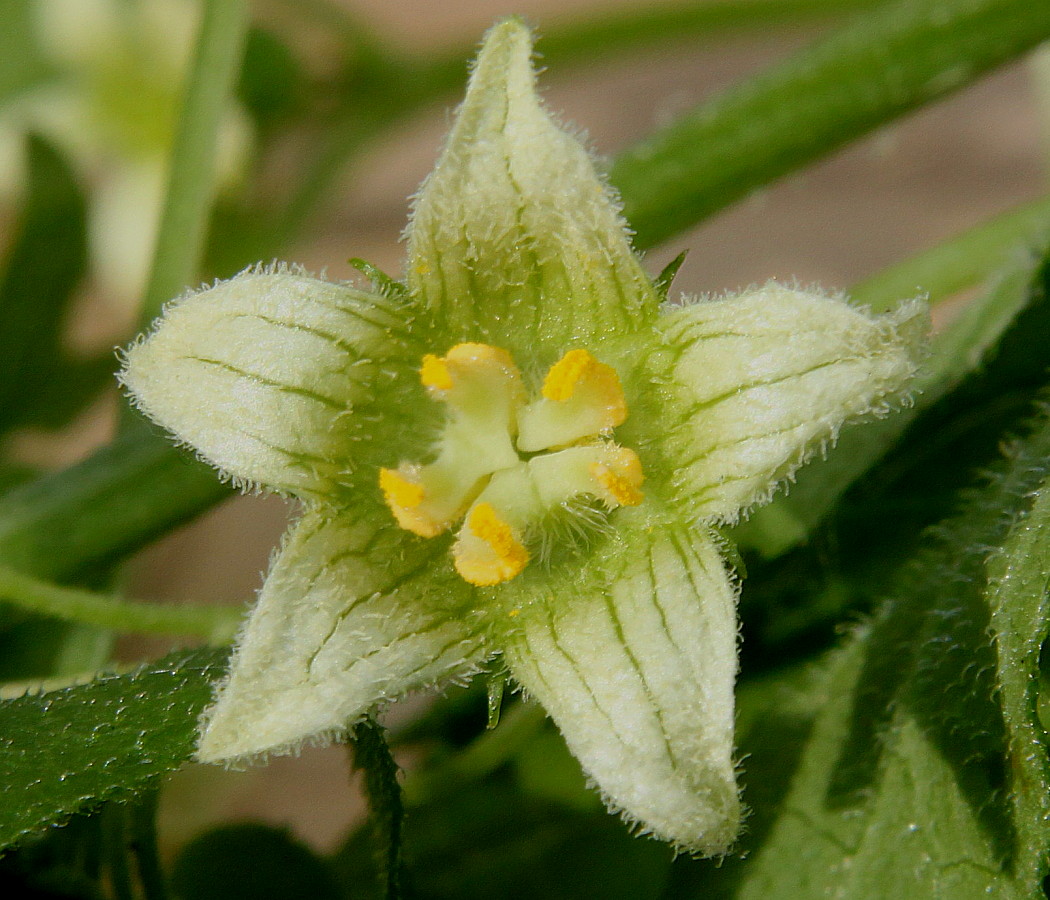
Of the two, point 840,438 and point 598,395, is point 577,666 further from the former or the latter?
point 840,438

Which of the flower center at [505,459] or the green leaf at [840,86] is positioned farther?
the green leaf at [840,86]

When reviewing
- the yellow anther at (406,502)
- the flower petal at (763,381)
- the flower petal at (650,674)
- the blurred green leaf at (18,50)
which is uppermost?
the blurred green leaf at (18,50)

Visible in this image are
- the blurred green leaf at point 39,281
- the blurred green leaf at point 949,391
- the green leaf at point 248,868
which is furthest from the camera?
the blurred green leaf at point 39,281

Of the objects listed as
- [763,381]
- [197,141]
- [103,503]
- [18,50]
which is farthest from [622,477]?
[18,50]

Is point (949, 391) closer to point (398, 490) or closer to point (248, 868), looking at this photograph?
point (398, 490)

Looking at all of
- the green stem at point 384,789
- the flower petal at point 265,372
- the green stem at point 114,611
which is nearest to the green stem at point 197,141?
the green stem at point 114,611

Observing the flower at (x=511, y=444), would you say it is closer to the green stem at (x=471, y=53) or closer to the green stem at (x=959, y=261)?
the green stem at (x=959, y=261)

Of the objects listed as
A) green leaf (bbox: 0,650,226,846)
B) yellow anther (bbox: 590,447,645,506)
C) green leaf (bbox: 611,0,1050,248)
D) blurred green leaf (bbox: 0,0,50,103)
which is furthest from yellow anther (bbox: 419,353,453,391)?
blurred green leaf (bbox: 0,0,50,103)

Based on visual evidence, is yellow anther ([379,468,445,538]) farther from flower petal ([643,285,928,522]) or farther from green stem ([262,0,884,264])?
green stem ([262,0,884,264])
